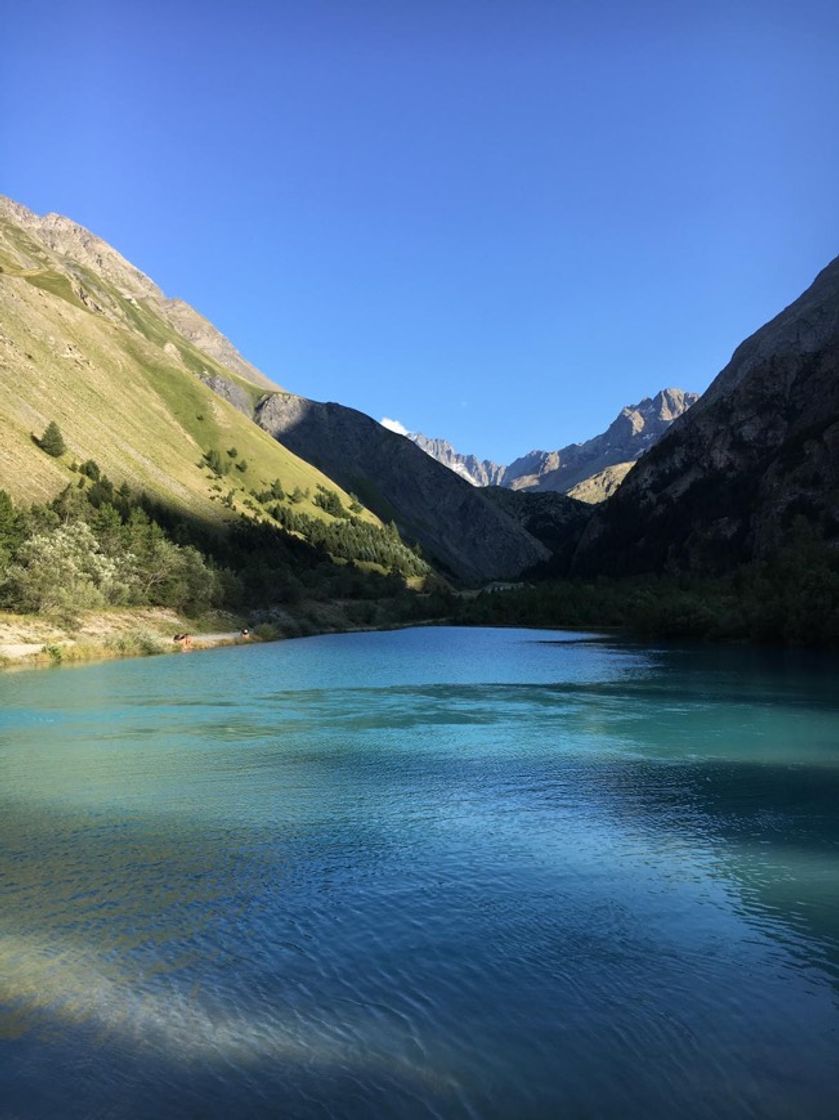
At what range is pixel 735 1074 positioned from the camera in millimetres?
8883

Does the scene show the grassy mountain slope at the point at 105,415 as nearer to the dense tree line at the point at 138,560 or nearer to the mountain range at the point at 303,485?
the mountain range at the point at 303,485

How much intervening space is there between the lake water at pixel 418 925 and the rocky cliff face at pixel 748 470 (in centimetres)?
10088

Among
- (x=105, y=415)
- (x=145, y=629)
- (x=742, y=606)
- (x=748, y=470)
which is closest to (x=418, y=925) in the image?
(x=145, y=629)

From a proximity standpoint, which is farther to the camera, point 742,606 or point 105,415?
point 105,415

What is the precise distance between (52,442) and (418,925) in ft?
327

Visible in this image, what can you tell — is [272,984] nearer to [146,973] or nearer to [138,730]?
[146,973]

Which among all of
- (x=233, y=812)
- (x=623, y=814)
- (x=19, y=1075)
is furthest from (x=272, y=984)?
(x=623, y=814)

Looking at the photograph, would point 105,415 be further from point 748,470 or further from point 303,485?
point 748,470

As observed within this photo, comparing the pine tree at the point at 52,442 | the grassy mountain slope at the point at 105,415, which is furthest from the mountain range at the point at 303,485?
the pine tree at the point at 52,442

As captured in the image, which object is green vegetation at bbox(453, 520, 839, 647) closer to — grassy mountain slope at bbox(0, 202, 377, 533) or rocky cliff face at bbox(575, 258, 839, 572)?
rocky cliff face at bbox(575, 258, 839, 572)

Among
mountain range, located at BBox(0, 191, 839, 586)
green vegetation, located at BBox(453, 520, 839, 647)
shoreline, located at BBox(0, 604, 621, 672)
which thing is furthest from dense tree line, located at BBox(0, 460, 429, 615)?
green vegetation, located at BBox(453, 520, 839, 647)

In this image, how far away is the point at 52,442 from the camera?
100m

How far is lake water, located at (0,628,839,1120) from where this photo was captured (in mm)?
8680

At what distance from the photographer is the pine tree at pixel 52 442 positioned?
10012 cm
